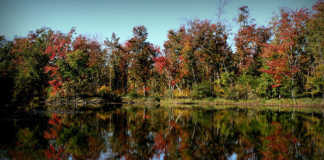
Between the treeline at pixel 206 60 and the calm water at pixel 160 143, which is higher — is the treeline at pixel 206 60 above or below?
above

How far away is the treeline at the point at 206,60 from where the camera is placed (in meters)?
27.1

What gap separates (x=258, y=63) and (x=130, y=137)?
A: 28617 millimetres

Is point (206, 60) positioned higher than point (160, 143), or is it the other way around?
point (206, 60)

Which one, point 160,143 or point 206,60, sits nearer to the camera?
point 160,143

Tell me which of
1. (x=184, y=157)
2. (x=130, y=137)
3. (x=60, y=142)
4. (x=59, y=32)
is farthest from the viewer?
(x=59, y=32)

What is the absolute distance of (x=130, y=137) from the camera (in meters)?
9.21

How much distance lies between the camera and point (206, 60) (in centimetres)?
3469

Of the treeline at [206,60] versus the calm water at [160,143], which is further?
the treeline at [206,60]

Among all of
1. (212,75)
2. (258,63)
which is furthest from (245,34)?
(212,75)

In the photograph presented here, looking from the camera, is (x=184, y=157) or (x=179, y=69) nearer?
(x=184, y=157)

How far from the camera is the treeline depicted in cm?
2709

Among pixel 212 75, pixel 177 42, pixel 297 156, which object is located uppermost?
pixel 177 42

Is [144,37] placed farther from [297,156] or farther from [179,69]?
[297,156]

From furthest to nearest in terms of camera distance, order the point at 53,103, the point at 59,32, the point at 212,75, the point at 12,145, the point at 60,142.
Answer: the point at 212,75
the point at 59,32
the point at 53,103
the point at 60,142
the point at 12,145
